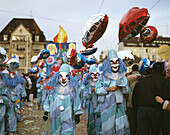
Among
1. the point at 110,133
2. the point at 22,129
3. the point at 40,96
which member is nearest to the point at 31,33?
the point at 40,96

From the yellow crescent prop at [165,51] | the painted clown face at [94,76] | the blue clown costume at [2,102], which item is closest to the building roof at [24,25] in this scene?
the painted clown face at [94,76]

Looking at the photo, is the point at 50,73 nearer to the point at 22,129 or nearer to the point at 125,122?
the point at 22,129

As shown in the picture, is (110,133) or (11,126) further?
(11,126)

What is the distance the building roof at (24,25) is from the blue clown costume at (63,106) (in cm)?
4596

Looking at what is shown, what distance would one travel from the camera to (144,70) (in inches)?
255

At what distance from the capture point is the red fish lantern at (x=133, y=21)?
575 cm

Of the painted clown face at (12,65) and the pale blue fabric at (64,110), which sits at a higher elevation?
the painted clown face at (12,65)

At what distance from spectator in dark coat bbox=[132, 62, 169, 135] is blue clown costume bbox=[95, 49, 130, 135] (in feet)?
1.92

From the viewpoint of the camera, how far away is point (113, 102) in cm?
560

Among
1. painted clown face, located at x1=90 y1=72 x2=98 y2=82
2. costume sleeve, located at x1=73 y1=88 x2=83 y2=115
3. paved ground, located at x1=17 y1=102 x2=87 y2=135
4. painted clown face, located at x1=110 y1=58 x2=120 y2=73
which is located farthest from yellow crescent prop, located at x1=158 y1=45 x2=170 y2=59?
costume sleeve, located at x1=73 y1=88 x2=83 y2=115

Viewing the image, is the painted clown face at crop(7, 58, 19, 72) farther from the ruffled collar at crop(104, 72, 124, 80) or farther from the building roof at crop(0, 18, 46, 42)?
the building roof at crop(0, 18, 46, 42)

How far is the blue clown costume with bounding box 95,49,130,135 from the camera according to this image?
5.45m

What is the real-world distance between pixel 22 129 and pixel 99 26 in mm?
4430

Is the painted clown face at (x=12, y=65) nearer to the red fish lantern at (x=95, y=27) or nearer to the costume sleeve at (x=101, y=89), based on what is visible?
the red fish lantern at (x=95, y=27)
